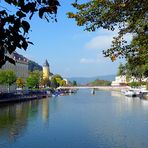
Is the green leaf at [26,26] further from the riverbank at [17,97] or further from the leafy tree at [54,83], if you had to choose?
the leafy tree at [54,83]

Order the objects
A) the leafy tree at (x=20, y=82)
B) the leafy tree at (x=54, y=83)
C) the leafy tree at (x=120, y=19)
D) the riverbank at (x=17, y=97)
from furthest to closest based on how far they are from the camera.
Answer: the leafy tree at (x=54, y=83) → the leafy tree at (x=20, y=82) → the riverbank at (x=17, y=97) → the leafy tree at (x=120, y=19)

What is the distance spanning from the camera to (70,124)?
100 feet

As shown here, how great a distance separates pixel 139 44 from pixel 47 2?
711 centimetres

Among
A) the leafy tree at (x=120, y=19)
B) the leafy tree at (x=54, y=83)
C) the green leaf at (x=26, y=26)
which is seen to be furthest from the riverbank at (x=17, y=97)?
the green leaf at (x=26, y=26)

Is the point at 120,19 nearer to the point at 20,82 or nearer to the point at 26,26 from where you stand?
the point at 26,26

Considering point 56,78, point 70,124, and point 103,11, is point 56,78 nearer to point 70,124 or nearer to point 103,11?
point 70,124

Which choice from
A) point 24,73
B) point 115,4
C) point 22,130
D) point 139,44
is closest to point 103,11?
point 115,4

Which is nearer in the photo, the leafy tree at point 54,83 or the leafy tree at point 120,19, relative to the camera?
the leafy tree at point 120,19

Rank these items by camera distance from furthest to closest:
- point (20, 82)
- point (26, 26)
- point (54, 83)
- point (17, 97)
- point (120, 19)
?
point (54, 83), point (20, 82), point (17, 97), point (120, 19), point (26, 26)

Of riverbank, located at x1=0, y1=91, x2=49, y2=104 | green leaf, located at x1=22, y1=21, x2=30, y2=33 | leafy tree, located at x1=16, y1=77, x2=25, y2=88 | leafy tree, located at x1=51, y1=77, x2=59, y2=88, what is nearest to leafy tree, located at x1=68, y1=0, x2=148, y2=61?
green leaf, located at x1=22, y1=21, x2=30, y2=33

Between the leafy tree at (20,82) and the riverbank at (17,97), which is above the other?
the leafy tree at (20,82)

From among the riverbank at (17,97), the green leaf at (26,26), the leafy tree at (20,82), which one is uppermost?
the leafy tree at (20,82)

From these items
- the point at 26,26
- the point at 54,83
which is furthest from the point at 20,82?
the point at 26,26

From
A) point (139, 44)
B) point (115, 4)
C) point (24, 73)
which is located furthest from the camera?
point (24, 73)
